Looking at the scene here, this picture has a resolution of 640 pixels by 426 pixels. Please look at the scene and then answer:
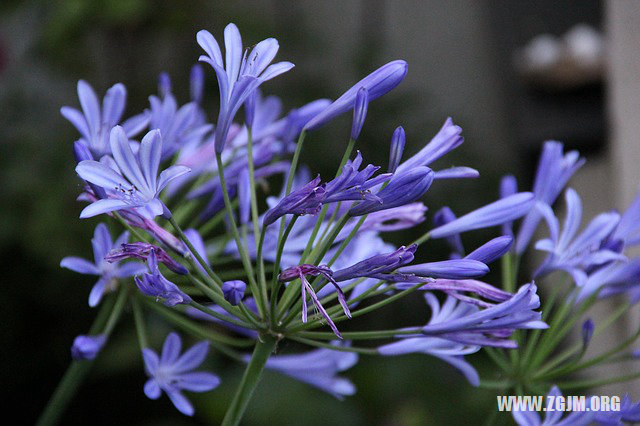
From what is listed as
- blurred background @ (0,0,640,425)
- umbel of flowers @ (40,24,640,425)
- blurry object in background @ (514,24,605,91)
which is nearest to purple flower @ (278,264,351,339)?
umbel of flowers @ (40,24,640,425)

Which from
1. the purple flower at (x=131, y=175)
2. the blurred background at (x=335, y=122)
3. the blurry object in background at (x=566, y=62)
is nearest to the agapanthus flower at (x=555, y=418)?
the purple flower at (x=131, y=175)

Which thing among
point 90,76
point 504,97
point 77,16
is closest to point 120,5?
point 77,16

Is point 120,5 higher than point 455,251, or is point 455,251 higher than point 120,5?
point 120,5

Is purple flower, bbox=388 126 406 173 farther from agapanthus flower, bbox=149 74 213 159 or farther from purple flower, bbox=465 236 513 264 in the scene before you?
agapanthus flower, bbox=149 74 213 159

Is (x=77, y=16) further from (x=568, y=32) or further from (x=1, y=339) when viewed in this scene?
(x=568, y=32)

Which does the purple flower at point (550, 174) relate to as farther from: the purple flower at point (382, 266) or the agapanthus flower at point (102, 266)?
the agapanthus flower at point (102, 266)

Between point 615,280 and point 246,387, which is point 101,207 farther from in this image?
point 615,280
